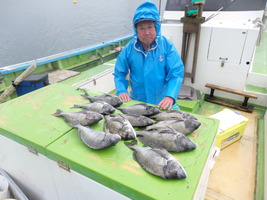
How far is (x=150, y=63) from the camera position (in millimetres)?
2266

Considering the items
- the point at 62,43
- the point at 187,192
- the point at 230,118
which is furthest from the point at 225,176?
the point at 62,43

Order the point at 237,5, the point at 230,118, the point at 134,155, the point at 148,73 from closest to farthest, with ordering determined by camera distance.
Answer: the point at 134,155 < the point at 148,73 < the point at 230,118 < the point at 237,5

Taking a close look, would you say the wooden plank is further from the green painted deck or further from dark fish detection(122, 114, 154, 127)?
dark fish detection(122, 114, 154, 127)

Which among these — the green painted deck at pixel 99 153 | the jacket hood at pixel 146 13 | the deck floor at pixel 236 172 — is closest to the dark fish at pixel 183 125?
the green painted deck at pixel 99 153

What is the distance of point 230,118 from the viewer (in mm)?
3045

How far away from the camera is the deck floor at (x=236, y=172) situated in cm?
236

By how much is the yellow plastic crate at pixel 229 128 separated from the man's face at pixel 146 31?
5.78ft

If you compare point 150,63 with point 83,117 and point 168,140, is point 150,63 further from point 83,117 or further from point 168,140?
point 168,140

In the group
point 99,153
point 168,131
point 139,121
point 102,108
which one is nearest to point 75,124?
point 102,108

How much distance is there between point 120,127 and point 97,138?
0.19 metres

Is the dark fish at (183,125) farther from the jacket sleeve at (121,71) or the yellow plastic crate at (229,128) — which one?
the yellow plastic crate at (229,128)

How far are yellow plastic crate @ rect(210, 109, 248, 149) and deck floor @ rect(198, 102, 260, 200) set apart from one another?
0.49ft

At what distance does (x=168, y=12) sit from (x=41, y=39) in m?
15.4

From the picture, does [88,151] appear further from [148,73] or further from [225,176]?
[225,176]
